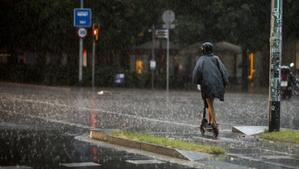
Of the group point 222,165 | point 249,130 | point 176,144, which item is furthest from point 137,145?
point 249,130

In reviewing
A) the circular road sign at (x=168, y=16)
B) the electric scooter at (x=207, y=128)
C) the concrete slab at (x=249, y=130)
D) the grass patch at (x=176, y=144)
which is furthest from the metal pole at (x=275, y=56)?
the circular road sign at (x=168, y=16)

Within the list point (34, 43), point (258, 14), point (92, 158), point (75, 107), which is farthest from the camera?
point (34, 43)

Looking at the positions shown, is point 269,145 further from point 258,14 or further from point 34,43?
point 34,43

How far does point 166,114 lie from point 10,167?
11.3 m

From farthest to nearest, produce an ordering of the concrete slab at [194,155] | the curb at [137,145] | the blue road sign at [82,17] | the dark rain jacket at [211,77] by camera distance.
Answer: the blue road sign at [82,17] < the dark rain jacket at [211,77] < the curb at [137,145] < the concrete slab at [194,155]

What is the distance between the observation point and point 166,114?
2120 centimetres

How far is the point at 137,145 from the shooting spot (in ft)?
41.5

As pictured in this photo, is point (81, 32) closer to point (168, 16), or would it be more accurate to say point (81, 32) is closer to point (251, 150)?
point (168, 16)

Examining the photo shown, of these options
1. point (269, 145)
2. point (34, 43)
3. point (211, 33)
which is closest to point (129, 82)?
point (211, 33)

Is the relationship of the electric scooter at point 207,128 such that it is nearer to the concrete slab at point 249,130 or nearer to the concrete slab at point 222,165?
the concrete slab at point 249,130

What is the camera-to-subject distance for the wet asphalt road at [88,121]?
451 inches

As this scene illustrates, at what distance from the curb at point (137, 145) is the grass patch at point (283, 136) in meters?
3.26

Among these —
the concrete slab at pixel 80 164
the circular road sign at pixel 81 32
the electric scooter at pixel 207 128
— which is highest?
the circular road sign at pixel 81 32

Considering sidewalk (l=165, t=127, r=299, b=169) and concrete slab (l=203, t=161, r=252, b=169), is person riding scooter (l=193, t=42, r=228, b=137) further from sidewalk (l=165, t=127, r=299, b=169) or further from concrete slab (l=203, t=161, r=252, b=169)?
concrete slab (l=203, t=161, r=252, b=169)
